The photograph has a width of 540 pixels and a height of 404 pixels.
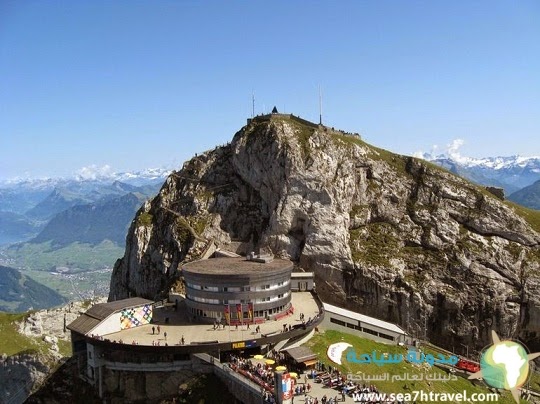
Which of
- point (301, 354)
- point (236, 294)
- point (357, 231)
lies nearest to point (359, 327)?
point (301, 354)

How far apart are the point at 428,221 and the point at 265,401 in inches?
3434

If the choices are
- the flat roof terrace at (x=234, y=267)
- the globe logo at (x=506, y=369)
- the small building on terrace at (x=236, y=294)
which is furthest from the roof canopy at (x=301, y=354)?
the globe logo at (x=506, y=369)

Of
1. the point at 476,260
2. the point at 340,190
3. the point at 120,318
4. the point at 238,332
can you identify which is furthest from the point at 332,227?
the point at 120,318

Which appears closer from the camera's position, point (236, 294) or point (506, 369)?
point (506, 369)

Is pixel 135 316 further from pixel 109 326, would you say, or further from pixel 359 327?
pixel 359 327

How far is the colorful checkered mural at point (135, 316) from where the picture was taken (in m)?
86.8

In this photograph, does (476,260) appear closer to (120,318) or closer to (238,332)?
(238,332)

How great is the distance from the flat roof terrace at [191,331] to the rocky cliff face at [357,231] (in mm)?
26839

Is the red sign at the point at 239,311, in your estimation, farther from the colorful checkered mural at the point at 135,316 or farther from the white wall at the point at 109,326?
the white wall at the point at 109,326

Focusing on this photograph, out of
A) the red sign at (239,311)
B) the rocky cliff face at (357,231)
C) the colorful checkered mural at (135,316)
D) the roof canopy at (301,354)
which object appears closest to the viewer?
the roof canopy at (301,354)

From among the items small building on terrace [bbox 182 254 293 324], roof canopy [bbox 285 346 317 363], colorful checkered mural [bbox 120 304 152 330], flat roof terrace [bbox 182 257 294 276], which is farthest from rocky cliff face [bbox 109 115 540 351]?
roof canopy [bbox 285 346 317 363]

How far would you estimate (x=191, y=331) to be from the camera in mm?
84250

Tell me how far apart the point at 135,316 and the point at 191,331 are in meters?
12.0

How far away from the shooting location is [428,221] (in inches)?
5300
